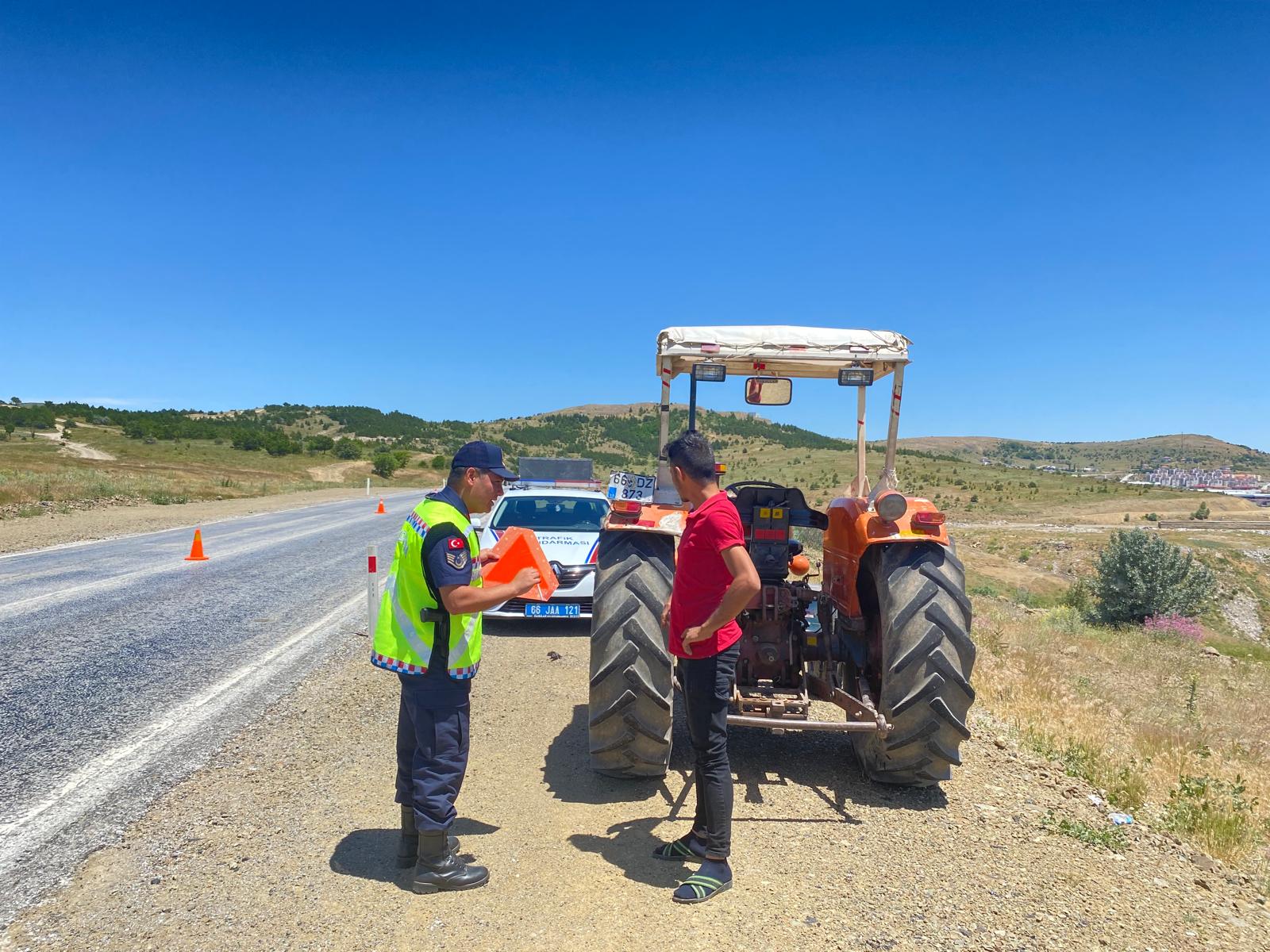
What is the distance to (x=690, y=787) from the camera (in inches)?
190

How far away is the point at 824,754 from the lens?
5.49 m

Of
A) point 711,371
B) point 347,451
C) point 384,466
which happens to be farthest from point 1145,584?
point 347,451

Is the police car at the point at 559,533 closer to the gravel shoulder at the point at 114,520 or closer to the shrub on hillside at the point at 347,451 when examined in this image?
the gravel shoulder at the point at 114,520

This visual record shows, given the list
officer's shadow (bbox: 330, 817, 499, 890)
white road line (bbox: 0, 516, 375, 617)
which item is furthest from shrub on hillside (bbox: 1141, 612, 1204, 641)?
white road line (bbox: 0, 516, 375, 617)

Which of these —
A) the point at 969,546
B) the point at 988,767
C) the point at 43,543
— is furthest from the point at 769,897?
the point at 969,546

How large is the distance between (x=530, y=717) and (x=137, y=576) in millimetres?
9112

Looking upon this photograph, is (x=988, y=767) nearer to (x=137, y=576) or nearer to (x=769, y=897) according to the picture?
(x=769, y=897)

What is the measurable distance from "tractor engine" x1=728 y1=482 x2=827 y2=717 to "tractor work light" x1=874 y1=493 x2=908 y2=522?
82 centimetres

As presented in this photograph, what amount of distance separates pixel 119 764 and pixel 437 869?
2.73 meters

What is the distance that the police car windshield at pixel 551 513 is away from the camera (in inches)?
418

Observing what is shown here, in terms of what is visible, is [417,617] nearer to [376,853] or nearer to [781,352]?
[376,853]

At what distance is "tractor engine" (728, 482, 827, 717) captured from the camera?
17.1 feet

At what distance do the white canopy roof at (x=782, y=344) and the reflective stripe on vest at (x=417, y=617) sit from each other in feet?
7.20

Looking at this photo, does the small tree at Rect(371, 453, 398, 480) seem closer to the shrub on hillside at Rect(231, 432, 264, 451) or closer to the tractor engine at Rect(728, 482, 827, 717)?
the shrub on hillside at Rect(231, 432, 264, 451)
